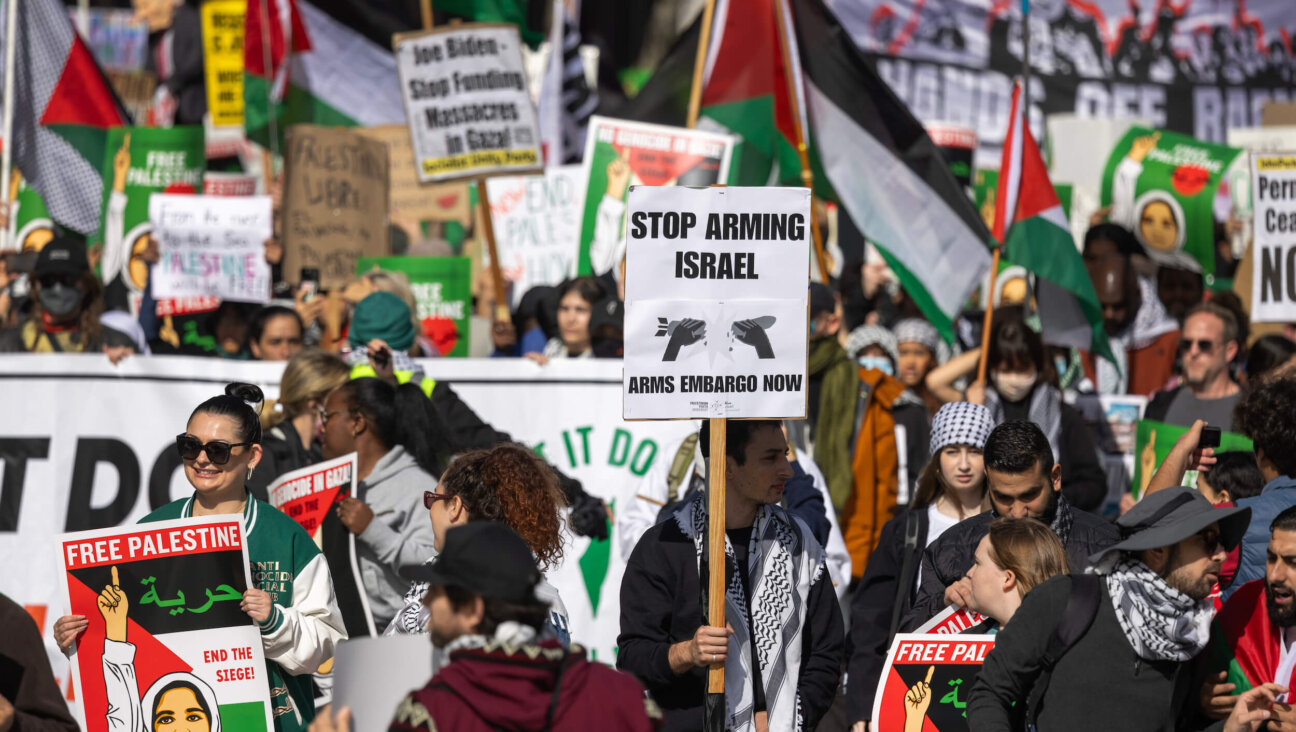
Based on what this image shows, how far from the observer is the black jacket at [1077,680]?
3.86 metres

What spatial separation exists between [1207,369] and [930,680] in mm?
3519

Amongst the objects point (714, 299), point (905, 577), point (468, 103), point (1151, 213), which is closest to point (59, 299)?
point (468, 103)

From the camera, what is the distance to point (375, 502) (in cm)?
580

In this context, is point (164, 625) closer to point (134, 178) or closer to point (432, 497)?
point (432, 497)

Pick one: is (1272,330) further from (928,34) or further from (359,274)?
(928,34)

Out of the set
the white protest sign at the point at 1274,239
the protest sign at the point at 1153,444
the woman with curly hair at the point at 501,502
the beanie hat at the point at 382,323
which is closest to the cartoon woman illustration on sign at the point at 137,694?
the woman with curly hair at the point at 501,502

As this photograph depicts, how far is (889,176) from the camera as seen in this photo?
26.3 ft

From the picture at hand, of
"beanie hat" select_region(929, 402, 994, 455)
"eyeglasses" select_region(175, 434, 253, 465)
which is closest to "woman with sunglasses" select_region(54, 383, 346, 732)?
"eyeglasses" select_region(175, 434, 253, 465)

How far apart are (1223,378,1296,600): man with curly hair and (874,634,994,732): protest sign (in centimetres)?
82

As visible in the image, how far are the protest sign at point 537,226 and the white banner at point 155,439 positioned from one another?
2.97 m

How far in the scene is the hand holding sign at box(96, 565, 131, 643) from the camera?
4.34 metres

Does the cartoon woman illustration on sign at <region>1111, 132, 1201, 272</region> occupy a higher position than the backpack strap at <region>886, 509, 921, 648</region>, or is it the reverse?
the cartoon woman illustration on sign at <region>1111, 132, 1201, 272</region>

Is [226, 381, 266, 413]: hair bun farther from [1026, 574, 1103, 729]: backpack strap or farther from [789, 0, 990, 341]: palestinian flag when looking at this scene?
[789, 0, 990, 341]: palestinian flag

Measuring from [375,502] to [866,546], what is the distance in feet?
7.90
